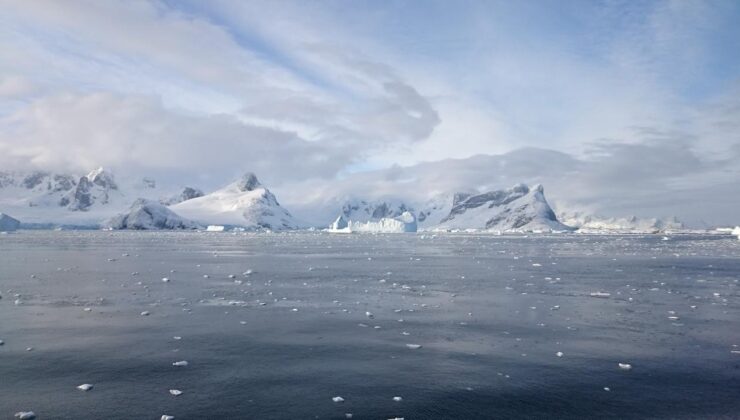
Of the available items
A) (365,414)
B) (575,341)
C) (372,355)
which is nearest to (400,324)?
(372,355)

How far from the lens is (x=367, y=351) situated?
14602 mm

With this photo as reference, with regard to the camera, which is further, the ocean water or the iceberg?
the iceberg

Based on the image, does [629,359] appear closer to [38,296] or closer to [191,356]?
[191,356]

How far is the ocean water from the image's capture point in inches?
412

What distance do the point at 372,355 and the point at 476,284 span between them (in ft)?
55.3

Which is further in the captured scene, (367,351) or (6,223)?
(6,223)

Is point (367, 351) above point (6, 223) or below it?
below

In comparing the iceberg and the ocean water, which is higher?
the iceberg

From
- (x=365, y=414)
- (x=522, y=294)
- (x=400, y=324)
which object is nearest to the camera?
(x=365, y=414)

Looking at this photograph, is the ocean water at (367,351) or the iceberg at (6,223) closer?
the ocean water at (367,351)

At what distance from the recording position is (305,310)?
20922 millimetres

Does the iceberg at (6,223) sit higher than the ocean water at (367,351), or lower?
higher

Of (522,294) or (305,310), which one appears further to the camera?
(522,294)

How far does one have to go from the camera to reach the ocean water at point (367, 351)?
10.5m
